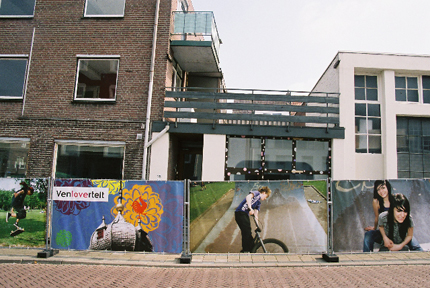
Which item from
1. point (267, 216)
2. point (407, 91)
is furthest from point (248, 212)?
point (407, 91)

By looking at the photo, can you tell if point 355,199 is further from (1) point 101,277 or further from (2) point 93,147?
(2) point 93,147

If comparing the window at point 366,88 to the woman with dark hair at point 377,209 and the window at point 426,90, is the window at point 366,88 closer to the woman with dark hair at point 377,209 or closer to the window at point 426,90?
the window at point 426,90

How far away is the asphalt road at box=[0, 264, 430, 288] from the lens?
215 inches

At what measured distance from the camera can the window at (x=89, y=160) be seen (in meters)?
11.1

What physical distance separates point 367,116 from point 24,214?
37.6 ft

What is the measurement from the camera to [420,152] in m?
11.6

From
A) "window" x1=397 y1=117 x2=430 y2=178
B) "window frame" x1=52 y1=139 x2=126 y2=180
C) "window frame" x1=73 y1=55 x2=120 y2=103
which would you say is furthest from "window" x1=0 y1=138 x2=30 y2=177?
"window" x1=397 y1=117 x2=430 y2=178

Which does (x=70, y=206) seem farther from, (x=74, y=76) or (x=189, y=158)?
(x=189, y=158)

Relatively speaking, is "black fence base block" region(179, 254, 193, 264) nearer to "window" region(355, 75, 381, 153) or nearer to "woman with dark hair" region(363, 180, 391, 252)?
"woman with dark hair" region(363, 180, 391, 252)

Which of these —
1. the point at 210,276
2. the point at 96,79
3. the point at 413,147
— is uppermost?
the point at 96,79

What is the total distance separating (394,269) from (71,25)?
12423mm

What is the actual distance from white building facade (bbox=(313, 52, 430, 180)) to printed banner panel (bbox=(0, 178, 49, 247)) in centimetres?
964

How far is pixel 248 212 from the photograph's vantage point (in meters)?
6.91

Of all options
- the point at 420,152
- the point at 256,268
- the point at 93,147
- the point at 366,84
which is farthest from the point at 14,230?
the point at 420,152
